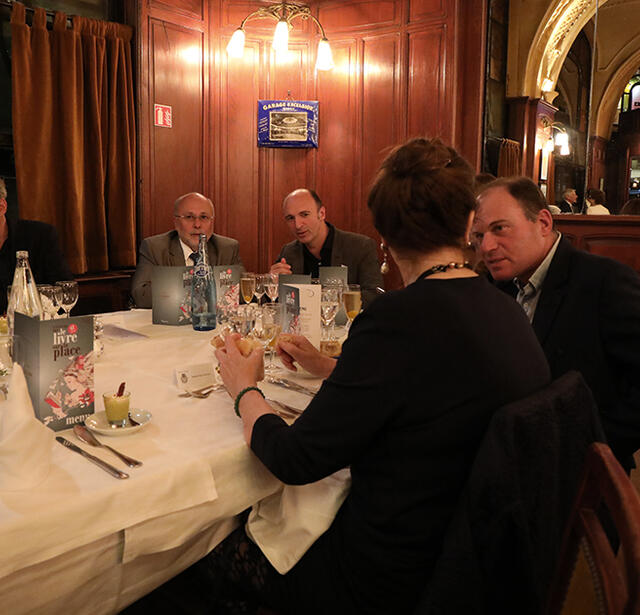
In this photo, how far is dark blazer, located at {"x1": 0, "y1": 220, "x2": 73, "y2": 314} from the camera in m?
3.13

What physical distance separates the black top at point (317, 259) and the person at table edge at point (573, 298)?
5.57ft

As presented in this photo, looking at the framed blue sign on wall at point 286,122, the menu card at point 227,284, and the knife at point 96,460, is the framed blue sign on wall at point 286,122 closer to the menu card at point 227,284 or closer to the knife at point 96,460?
the menu card at point 227,284

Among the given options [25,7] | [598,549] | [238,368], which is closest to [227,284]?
[238,368]

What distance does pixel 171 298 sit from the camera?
8.07 feet

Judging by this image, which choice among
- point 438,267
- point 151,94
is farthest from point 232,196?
point 438,267

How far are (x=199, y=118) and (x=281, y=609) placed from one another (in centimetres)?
438

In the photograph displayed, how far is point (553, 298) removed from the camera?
174 cm

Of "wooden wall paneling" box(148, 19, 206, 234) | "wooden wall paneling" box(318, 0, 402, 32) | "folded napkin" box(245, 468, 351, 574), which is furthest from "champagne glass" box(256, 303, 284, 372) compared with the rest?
"wooden wall paneling" box(318, 0, 402, 32)

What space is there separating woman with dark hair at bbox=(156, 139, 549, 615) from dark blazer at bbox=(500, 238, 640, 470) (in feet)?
1.77

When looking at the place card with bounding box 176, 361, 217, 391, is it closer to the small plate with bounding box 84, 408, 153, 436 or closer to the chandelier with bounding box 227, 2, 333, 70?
the small plate with bounding box 84, 408, 153, 436

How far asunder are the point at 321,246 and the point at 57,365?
2.48 meters

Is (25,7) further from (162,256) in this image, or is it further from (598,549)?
(598,549)

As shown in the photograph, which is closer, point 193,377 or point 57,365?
point 57,365

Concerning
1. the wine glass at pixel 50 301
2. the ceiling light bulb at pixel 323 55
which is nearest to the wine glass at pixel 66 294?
the wine glass at pixel 50 301
